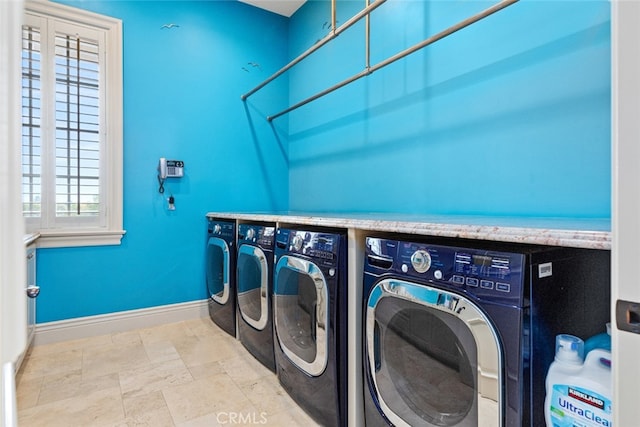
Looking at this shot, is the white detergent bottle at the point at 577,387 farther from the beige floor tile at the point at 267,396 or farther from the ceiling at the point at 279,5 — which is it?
the ceiling at the point at 279,5

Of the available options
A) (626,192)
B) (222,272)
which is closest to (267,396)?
(222,272)

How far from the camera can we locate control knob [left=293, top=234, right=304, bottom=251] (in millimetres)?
1475

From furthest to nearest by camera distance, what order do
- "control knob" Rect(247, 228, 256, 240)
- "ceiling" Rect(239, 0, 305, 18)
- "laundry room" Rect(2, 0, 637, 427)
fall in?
1. "ceiling" Rect(239, 0, 305, 18)
2. "control knob" Rect(247, 228, 256, 240)
3. "laundry room" Rect(2, 0, 637, 427)

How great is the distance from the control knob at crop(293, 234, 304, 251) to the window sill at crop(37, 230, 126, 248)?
5.46ft

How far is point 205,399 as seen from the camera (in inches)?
62.4

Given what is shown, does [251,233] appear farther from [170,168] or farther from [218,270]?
[170,168]

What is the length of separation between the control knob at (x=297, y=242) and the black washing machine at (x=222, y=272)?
832 millimetres

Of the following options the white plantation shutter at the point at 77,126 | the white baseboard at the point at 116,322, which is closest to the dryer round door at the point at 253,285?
the white baseboard at the point at 116,322

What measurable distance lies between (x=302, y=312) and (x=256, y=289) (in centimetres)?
49

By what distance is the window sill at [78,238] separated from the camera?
2.21 meters

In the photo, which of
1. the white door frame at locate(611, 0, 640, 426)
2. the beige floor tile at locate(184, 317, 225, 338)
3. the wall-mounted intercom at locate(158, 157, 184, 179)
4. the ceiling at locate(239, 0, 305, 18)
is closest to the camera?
the white door frame at locate(611, 0, 640, 426)

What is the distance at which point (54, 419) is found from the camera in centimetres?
143

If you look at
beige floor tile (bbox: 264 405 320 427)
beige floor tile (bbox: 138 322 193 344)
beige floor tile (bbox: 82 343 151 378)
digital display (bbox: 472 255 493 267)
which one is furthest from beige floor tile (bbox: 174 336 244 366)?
digital display (bbox: 472 255 493 267)

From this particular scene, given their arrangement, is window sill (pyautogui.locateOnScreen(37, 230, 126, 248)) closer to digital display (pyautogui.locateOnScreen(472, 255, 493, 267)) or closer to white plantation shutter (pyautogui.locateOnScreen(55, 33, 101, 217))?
white plantation shutter (pyautogui.locateOnScreen(55, 33, 101, 217))
